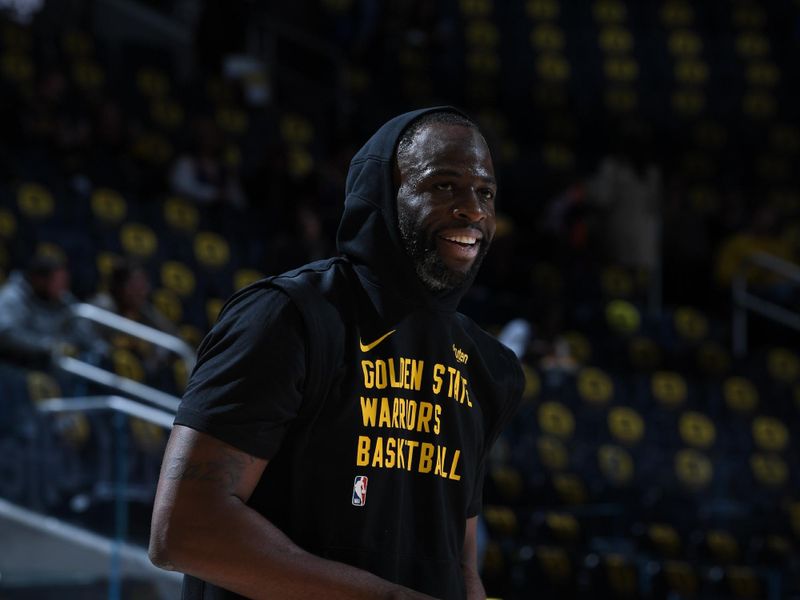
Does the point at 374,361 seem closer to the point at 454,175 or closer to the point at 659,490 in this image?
the point at 454,175

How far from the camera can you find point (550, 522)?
8.20m

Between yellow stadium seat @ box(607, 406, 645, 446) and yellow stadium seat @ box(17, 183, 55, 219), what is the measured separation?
3.87 meters

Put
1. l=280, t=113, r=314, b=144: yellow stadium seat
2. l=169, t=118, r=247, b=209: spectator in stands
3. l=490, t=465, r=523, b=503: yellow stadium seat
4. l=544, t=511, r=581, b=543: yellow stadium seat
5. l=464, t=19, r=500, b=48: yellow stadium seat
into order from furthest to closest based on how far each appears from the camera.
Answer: l=464, t=19, r=500, b=48: yellow stadium seat < l=280, t=113, r=314, b=144: yellow stadium seat < l=169, t=118, r=247, b=209: spectator in stands < l=490, t=465, r=523, b=503: yellow stadium seat < l=544, t=511, r=581, b=543: yellow stadium seat

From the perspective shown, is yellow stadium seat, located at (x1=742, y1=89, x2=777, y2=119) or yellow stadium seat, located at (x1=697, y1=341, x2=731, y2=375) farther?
yellow stadium seat, located at (x1=742, y1=89, x2=777, y2=119)

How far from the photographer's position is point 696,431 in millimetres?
9586

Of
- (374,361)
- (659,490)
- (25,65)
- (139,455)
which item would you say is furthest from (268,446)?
(25,65)

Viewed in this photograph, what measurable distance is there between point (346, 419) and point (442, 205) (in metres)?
0.31

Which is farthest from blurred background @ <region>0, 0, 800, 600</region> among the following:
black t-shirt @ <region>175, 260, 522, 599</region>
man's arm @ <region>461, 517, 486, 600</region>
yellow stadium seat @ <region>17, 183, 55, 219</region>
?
black t-shirt @ <region>175, 260, 522, 599</region>

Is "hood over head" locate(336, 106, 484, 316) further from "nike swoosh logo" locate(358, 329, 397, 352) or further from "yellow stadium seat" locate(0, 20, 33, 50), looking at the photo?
"yellow stadium seat" locate(0, 20, 33, 50)

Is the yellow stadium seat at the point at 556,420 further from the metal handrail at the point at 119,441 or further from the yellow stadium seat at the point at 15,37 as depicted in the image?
the yellow stadium seat at the point at 15,37

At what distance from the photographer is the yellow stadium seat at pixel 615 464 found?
9.00m

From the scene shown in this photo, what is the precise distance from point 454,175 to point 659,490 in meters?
7.05

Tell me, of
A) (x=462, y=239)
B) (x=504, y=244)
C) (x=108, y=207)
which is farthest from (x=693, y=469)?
(x=462, y=239)

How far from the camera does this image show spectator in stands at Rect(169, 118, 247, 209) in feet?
33.1
